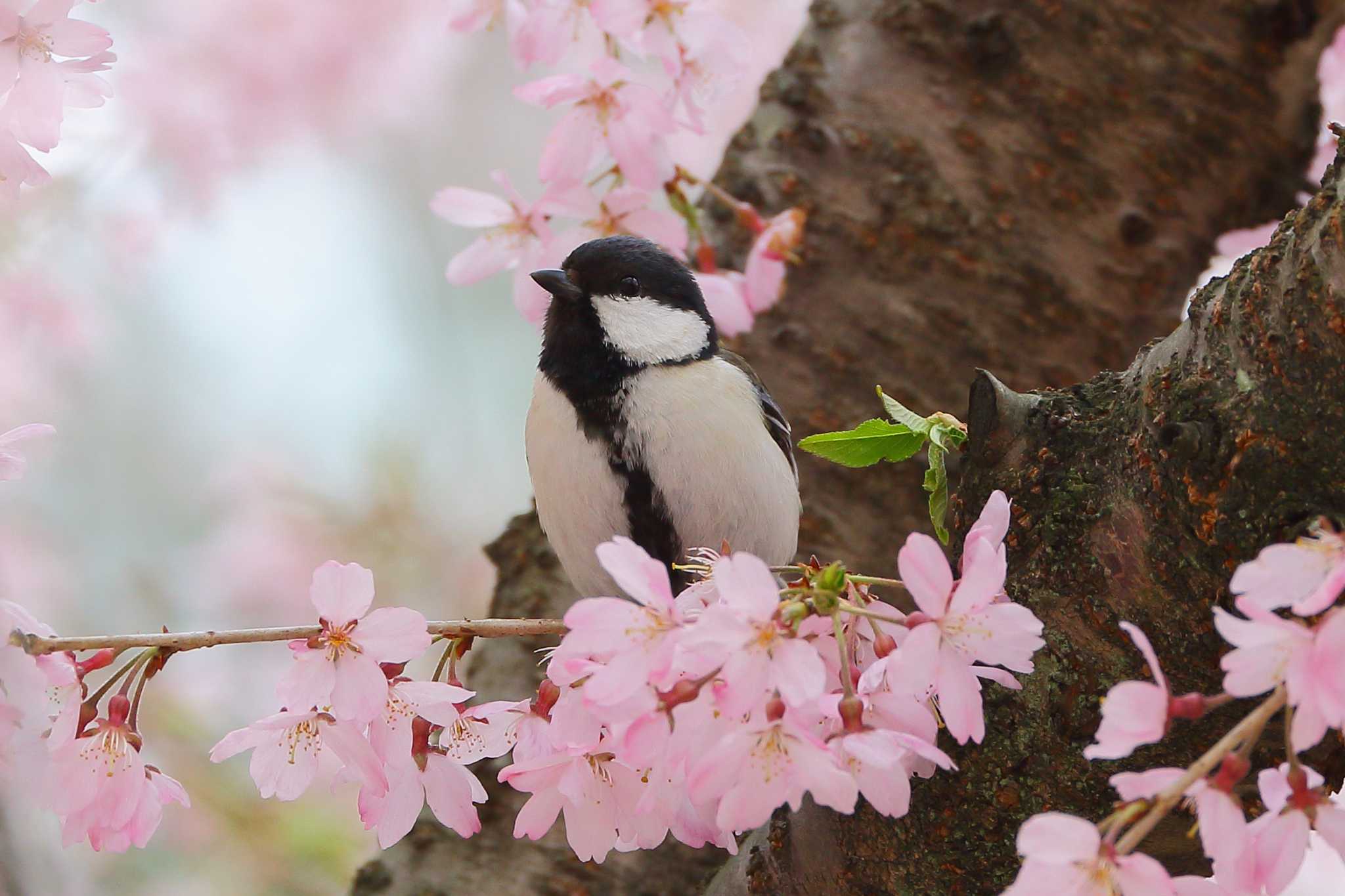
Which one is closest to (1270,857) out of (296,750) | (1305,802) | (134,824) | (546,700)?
(1305,802)

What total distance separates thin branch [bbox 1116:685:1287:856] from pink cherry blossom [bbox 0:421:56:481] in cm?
74

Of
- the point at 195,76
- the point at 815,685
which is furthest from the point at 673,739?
the point at 195,76

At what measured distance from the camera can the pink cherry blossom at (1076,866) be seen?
54 centimetres

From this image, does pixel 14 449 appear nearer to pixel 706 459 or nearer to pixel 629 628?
pixel 629 628

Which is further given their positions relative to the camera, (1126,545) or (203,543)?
(203,543)

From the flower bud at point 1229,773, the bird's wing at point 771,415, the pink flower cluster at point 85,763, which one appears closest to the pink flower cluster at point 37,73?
the pink flower cluster at point 85,763

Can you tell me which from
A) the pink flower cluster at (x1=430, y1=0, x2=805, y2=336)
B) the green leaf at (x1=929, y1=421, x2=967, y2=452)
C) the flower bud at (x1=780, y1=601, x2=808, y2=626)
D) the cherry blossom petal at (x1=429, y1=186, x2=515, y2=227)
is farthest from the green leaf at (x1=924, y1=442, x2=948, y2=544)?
the cherry blossom petal at (x1=429, y1=186, x2=515, y2=227)

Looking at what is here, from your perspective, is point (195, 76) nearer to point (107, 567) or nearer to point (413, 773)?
point (107, 567)

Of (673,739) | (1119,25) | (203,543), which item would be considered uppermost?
(1119,25)

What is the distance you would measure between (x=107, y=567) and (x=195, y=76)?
1934 mm

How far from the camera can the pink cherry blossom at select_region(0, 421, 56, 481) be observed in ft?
2.82

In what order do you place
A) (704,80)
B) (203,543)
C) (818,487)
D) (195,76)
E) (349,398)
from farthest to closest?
(349,398)
(203,543)
(195,76)
(818,487)
(704,80)

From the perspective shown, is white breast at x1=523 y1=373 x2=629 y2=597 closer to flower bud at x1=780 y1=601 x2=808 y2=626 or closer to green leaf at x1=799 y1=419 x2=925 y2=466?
green leaf at x1=799 y1=419 x2=925 y2=466

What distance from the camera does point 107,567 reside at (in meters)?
4.39
